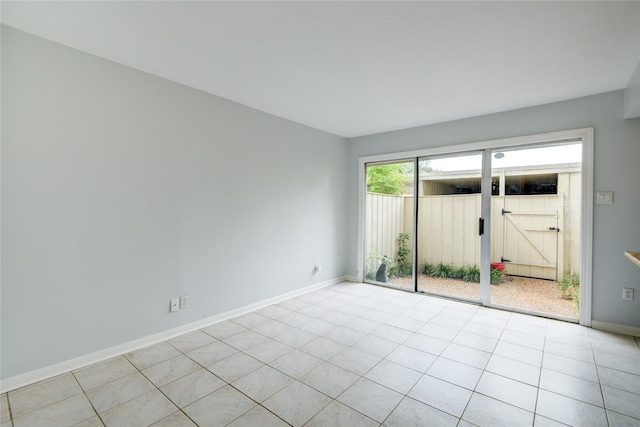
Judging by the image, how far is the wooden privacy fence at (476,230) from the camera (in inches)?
130

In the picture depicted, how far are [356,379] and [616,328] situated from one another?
9.16 feet

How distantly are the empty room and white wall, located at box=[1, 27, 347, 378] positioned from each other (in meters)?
0.02

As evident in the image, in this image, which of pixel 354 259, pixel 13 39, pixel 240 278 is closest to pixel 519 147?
pixel 354 259

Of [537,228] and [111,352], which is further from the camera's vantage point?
[537,228]

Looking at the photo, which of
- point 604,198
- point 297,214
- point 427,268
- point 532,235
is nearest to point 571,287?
point 532,235

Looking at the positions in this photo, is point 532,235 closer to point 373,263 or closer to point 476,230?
point 476,230

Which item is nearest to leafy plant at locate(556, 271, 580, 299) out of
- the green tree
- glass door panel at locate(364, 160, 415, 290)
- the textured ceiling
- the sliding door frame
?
the sliding door frame

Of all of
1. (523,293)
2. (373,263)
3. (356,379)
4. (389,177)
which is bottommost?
(356,379)

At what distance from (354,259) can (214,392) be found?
323cm

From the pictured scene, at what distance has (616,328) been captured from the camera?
288cm

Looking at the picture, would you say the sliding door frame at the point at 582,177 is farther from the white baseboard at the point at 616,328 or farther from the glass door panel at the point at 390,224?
the glass door panel at the point at 390,224

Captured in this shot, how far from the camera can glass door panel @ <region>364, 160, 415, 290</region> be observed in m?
4.41

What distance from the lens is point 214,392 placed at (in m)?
1.94

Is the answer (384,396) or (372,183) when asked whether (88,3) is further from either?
(372,183)
